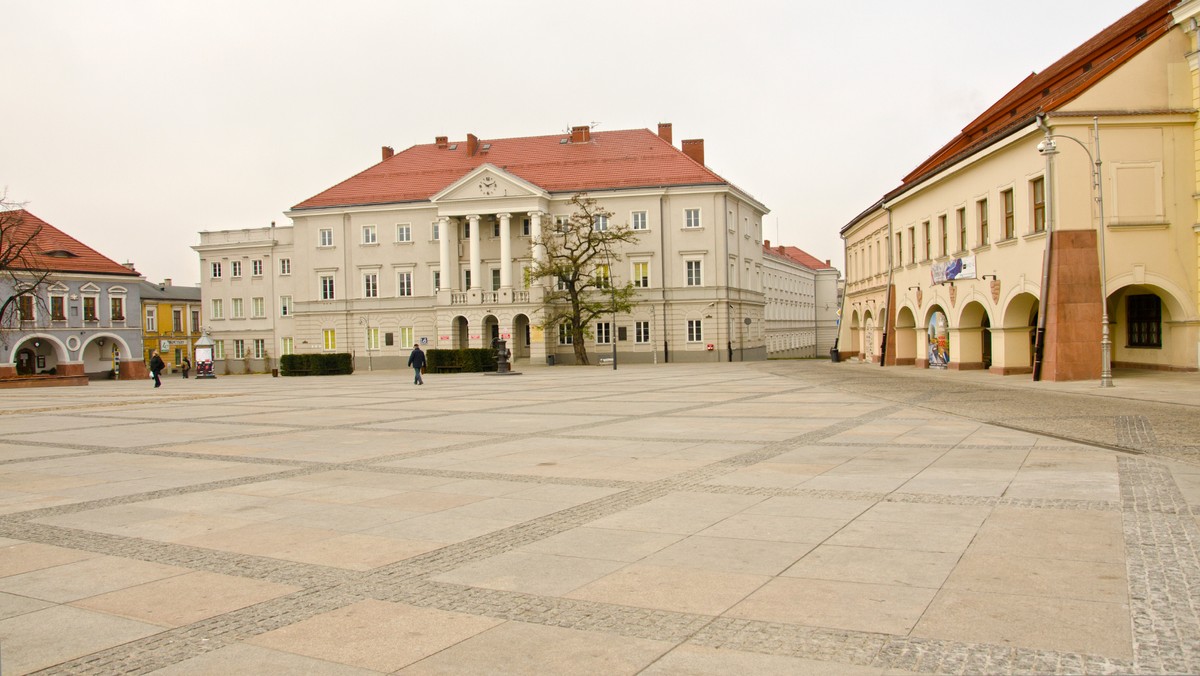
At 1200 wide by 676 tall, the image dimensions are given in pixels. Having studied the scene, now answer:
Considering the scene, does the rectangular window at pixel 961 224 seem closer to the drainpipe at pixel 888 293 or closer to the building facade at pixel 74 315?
the drainpipe at pixel 888 293

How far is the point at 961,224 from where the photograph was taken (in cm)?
3541

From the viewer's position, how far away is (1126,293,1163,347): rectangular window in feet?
95.7

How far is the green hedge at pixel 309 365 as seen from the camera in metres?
55.7

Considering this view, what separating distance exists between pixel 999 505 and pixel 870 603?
11.9 feet

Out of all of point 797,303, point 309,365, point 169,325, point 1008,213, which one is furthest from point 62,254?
point 797,303

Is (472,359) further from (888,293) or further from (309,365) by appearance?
(888,293)

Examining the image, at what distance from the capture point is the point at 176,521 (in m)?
8.61

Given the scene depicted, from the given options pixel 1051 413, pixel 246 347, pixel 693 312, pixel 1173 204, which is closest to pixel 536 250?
pixel 693 312

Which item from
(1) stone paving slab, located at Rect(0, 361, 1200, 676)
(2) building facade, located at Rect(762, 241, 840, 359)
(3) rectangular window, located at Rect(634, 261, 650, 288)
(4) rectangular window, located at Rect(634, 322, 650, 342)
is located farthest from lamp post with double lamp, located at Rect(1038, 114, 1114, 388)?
(2) building facade, located at Rect(762, 241, 840, 359)

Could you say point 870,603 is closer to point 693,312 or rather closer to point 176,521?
point 176,521

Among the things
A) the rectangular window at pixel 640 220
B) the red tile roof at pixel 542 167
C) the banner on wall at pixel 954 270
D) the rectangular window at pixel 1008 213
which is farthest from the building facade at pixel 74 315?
the rectangular window at pixel 1008 213

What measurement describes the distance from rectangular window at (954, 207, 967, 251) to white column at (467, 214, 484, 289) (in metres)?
36.2

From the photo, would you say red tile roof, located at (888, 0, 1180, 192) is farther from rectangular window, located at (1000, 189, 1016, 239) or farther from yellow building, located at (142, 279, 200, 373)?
yellow building, located at (142, 279, 200, 373)

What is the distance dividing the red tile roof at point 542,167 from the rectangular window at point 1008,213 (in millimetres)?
32884
